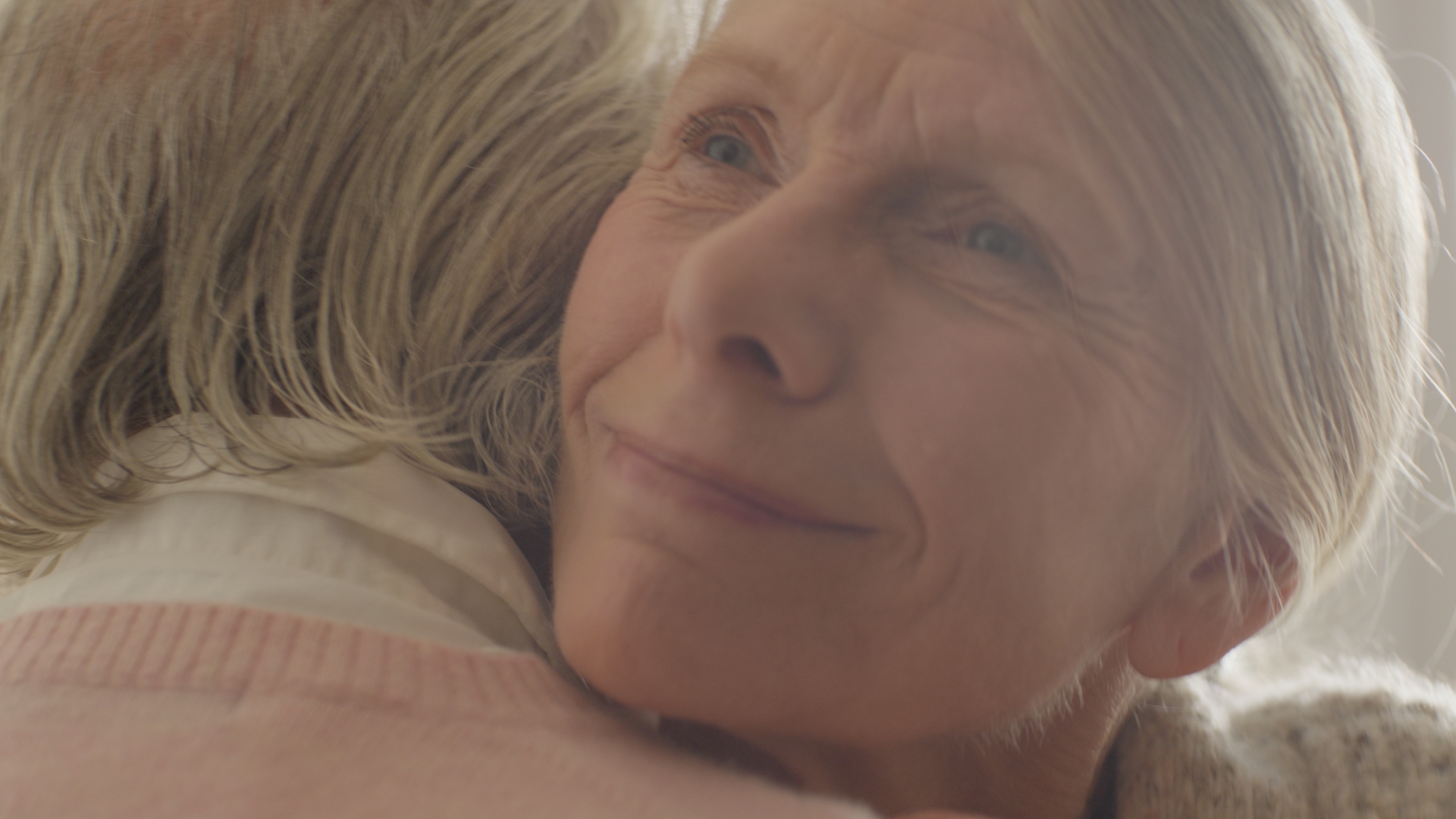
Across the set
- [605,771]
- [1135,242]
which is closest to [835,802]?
[605,771]

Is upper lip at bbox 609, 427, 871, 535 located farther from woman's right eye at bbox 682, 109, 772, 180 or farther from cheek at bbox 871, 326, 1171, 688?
woman's right eye at bbox 682, 109, 772, 180

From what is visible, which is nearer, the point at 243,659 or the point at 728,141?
the point at 243,659

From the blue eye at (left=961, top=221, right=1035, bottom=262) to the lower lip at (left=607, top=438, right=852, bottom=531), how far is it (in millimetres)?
192

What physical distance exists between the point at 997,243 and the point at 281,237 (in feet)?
1.61

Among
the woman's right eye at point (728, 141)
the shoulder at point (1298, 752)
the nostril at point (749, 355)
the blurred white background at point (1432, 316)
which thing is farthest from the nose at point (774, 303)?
the blurred white background at point (1432, 316)

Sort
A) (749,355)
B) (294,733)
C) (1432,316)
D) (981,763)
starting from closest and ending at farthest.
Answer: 1. (294,733)
2. (749,355)
3. (981,763)
4. (1432,316)

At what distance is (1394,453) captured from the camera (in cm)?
82

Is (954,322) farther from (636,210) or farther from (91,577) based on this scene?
(91,577)

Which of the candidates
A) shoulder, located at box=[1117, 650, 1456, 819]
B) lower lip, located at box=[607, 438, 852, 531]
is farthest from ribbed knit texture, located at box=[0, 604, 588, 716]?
shoulder, located at box=[1117, 650, 1456, 819]

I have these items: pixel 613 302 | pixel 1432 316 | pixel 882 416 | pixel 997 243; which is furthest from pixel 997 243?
pixel 1432 316

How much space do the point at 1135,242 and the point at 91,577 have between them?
2.07 ft

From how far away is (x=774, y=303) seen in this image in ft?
2.07

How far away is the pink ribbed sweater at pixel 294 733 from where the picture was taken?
51 cm

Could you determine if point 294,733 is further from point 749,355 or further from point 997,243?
point 997,243
